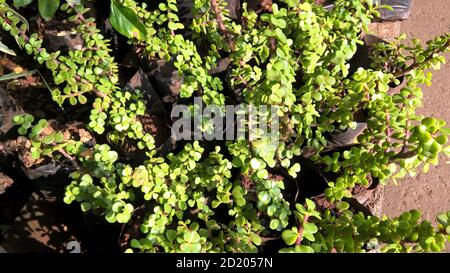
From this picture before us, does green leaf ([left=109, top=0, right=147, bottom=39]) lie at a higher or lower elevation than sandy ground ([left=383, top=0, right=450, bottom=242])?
higher

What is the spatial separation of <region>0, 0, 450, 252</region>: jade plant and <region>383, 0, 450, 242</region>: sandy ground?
0.76 metres

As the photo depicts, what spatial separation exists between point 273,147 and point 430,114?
1.68m

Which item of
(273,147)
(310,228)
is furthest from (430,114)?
(310,228)

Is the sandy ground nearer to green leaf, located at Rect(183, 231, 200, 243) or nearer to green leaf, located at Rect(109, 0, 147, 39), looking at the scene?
green leaf, located at Rect(183, 231, 200, 243)

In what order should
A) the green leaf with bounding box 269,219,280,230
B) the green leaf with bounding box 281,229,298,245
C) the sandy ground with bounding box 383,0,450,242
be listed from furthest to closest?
1. the sandy ground with bounding box 383,0,450,242
2. the green leaf with bounding box 269,219,280,230
3. the green leaf with bounding box 281,229,298,245

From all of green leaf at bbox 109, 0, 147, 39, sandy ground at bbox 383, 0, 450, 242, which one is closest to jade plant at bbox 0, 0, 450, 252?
green leaf at bbox 109, 0, 147, 39

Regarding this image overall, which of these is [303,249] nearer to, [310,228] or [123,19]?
[310,228]

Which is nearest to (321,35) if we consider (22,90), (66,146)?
(66,146)

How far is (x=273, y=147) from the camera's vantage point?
3.68 ft

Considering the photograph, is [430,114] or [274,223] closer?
[274,223]

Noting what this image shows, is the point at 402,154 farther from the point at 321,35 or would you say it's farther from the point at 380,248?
the point at 321,35

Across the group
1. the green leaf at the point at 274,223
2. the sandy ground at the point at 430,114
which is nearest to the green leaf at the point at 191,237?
the green leaf at the point at 274,223

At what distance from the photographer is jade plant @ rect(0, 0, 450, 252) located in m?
0.99

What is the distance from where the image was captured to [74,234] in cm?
171
